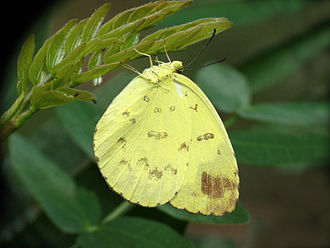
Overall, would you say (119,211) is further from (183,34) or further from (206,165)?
(183,34)

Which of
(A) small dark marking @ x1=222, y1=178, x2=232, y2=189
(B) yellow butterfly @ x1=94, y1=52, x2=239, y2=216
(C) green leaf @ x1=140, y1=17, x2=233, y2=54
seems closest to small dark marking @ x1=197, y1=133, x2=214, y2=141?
(B) yellow butterfly @ x1=94, y1=52, x2=239, y2=216

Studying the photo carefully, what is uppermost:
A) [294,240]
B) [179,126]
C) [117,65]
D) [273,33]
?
[117,65]

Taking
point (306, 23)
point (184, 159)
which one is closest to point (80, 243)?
point (184, 159)

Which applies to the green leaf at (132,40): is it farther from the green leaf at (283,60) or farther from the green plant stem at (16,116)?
the green leaf at (283,60)

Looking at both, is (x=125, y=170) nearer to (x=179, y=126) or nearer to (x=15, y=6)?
(x=179, y=126)

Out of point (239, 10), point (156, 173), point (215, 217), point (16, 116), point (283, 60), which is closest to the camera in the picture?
point (16, 116)

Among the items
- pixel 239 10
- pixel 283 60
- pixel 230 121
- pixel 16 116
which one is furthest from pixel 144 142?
pixel 283 60

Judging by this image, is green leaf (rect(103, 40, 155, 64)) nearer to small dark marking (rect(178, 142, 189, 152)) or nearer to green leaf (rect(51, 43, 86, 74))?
green leaf (rect(51, 43, 86, 74))
